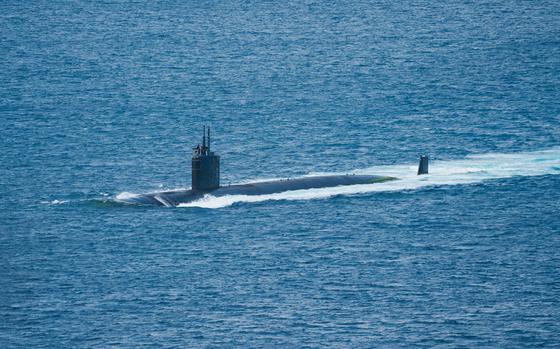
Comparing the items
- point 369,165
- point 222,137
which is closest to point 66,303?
point 369,165

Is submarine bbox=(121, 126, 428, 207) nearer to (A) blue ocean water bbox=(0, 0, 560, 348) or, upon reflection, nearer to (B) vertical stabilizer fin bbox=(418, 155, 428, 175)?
(A) blue ocean water bbox=(0, 0, 560, 348)

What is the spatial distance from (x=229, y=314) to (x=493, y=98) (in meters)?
83.3

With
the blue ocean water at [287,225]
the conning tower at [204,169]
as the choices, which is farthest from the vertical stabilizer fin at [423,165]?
the conning tower at [204,169]

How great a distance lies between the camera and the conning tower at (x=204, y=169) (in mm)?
107375

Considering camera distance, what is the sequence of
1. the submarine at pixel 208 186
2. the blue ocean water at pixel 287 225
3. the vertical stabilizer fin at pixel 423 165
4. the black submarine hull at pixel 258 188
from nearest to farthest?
1. the blue ocean water at pixel 287 225
2. the submarine at pixel 208 186
3. the black submarine hull at pixel 258 188
4. the vertical stabilizer fin at pixel 423 165

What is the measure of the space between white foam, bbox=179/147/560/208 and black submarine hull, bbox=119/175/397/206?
0.48m

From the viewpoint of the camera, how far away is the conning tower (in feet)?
352

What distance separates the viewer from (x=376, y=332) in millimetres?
82875

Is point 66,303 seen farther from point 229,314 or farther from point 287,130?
point 287,130

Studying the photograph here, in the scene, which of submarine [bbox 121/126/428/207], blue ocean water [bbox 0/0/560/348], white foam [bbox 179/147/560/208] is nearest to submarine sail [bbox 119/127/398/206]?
submarine [bbox 121/126/428/207]

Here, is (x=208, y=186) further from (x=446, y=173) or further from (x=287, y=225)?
(x=446, y=173)

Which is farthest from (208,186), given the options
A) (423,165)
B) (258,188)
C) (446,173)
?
(446,173)

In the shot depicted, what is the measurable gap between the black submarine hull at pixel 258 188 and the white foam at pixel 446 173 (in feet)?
1.56

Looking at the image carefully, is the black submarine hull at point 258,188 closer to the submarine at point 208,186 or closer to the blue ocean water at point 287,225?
the submarine at point 208,186
